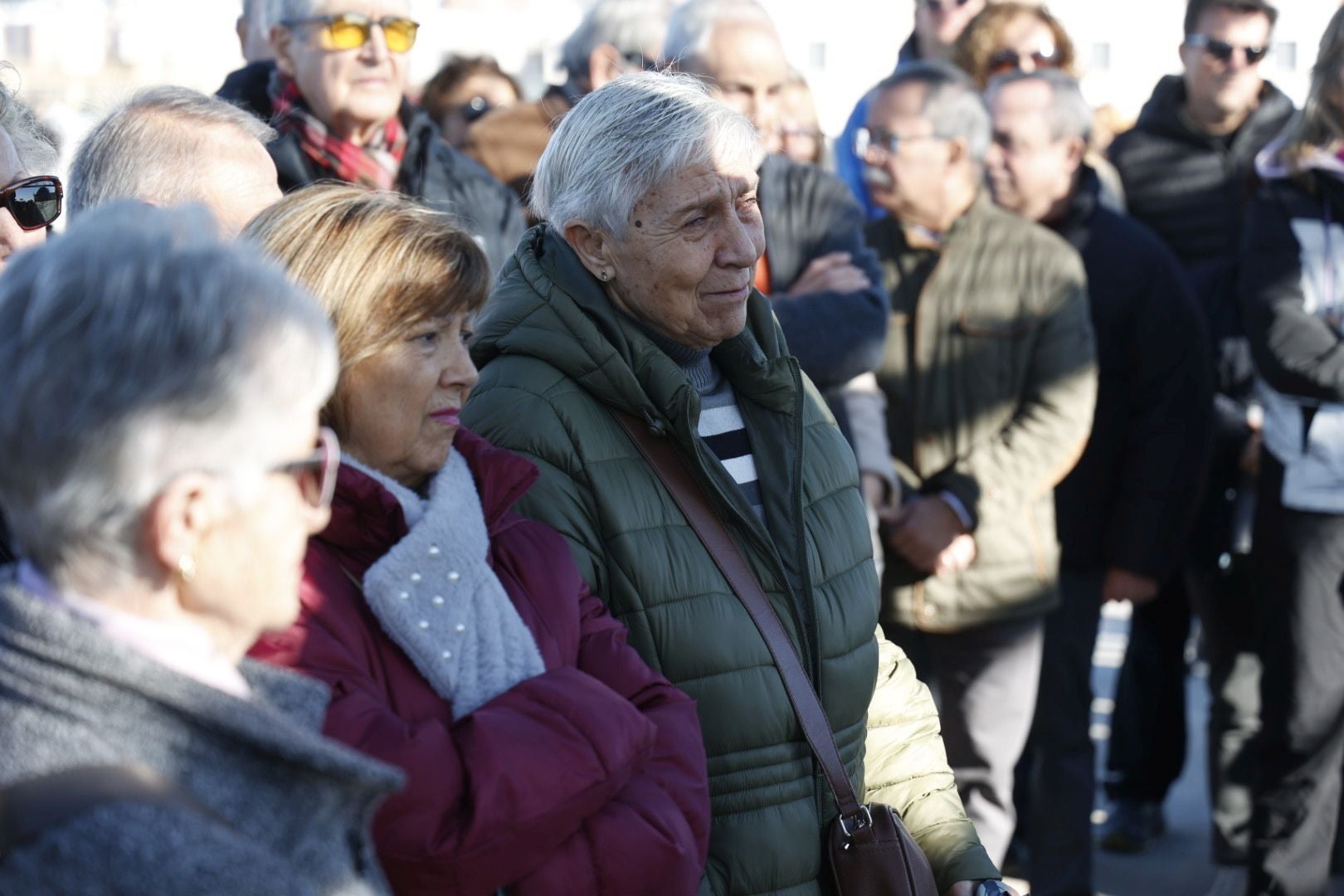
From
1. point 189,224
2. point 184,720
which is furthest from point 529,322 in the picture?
point 184,720

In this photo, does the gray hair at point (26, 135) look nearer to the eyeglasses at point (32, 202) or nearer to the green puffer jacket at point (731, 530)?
the eyeglasses at point (32, 202)

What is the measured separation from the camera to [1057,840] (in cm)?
459

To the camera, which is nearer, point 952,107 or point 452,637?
point 452,637

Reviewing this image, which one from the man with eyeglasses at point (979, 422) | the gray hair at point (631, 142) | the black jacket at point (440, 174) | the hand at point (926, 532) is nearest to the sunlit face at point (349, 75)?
the black jacket at point (440, 174)

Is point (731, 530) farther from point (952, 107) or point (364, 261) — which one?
point (952, 107)

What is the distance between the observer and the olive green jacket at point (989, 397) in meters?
4.36

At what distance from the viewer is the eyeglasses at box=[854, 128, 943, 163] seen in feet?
14.8

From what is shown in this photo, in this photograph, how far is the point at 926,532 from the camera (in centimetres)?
424

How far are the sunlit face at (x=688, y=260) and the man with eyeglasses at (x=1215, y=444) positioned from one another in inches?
103

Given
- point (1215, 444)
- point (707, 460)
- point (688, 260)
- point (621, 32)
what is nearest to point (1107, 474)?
point (1215, 444)

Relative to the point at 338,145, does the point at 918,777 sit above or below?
below

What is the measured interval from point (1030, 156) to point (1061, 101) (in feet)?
0.69

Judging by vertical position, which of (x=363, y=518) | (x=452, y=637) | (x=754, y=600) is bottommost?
(x=754, y=600)

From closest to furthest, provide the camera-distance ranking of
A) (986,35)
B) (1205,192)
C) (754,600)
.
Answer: (754,600) < (1205,192) < (986,35)
